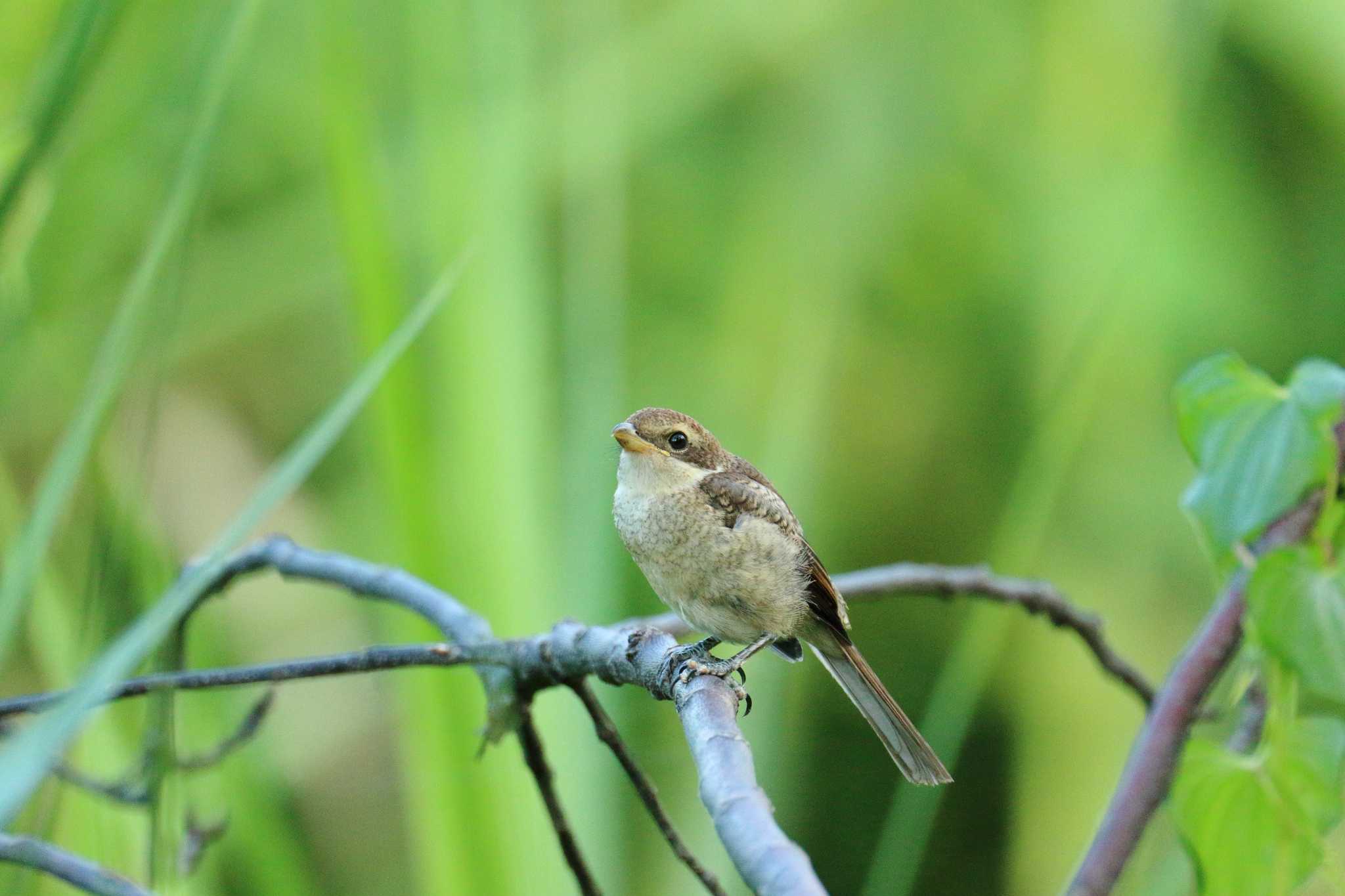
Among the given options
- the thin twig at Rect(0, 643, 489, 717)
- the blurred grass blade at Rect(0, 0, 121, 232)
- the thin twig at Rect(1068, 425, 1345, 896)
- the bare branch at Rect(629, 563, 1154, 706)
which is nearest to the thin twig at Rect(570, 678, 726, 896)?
the thin twig at Rect(0, 643, 489, 717)

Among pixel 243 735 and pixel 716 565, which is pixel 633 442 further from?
pixel 243 735

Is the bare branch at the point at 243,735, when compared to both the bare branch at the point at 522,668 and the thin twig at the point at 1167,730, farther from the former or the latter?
the thin twig at the point at 1167,730

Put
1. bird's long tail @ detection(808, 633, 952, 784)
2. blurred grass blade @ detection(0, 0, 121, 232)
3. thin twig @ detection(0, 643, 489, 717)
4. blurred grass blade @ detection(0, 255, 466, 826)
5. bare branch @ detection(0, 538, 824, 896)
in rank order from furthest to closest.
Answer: bird's long tail @ detection(808, 633, 952, 784), thin twig @ detection(0, 643, 489, 717), blurred grass blade @ detection(0, 0, 121, 232), bare branch @ detection(0, 538, 824, 896), blurred grass blade @ detection(0, 255, 466, 826)

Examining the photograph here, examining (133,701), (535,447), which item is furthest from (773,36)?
(133,701)

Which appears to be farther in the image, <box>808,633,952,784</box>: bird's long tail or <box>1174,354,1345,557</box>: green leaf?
<box>808,633,952,784</box>: bird's long tail

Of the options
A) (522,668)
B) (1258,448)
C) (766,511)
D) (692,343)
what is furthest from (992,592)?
(692,343)

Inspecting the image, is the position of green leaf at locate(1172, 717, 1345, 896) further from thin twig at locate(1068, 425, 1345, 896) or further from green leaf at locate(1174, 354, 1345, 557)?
green leaf at locate(1174, 354, 1345, 557)
